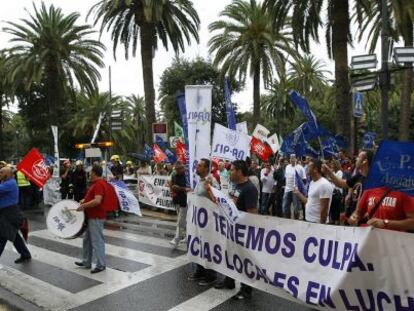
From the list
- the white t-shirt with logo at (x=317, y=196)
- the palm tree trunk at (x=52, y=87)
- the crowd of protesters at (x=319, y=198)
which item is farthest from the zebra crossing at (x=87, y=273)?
the palm tree trunk at (x=52, y=87)

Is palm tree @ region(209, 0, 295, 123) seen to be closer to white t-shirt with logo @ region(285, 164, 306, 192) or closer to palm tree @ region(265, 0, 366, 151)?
palm tree @ region(265, 0, 366, 151)

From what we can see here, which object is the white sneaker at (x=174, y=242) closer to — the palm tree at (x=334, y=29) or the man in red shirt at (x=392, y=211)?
the man in red shirt at (x=392, y=211)

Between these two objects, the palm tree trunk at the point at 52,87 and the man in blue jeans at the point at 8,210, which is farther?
the palm tree trunk at the point at 52,87

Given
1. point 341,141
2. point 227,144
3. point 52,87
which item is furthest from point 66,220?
point 52,87

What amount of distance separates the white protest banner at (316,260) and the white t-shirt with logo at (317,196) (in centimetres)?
123

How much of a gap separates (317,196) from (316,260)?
69.6 inches

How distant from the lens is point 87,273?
738 cm

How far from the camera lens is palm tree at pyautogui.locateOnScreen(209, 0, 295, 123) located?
25.3 metres

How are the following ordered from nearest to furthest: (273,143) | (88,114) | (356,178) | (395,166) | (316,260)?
(395,166) < (316,260) < (356,178) < (273,143) < (88,114)

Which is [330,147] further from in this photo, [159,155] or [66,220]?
[66,220]

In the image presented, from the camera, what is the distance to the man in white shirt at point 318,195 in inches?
250

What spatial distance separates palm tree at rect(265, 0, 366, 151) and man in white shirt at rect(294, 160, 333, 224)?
8658mm

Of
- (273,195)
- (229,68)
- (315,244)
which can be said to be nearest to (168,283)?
(315,244)

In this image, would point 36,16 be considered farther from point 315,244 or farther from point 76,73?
point 315,244
